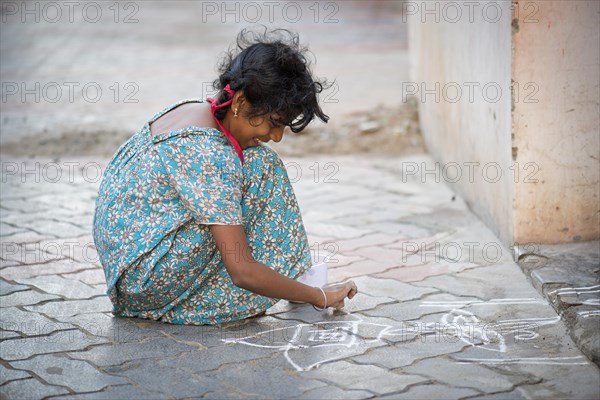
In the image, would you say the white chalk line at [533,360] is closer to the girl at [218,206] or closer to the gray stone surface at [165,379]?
the girl at [218,206]

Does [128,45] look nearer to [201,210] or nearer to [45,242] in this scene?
[45,242]

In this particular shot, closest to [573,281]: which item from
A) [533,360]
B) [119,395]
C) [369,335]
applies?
[533,360]

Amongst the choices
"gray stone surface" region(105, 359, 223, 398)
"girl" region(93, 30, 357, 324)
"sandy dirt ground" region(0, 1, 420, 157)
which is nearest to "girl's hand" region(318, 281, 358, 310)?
"girl" region(93, 30, 357, 324)

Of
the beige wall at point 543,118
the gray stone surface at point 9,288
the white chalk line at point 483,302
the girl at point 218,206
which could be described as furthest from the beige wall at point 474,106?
the gray stone surface at point 9,288

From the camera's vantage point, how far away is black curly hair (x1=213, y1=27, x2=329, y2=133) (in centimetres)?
288

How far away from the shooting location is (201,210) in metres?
2.86

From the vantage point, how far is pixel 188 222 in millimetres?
2984

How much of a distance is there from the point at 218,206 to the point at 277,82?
1.43 feet

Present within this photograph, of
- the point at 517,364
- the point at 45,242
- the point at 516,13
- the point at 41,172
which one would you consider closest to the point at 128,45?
the point at 41,172

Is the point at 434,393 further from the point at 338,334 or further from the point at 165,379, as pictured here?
the point at 165,379

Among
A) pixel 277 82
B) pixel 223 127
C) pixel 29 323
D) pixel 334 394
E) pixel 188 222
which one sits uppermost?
pixel 277 82

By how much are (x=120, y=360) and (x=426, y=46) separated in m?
3.91

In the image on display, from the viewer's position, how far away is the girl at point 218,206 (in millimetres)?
2885

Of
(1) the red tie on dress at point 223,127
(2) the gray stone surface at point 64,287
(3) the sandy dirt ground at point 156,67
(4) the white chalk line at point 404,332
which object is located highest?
(3) the sandy dirt ground at point 156,67
